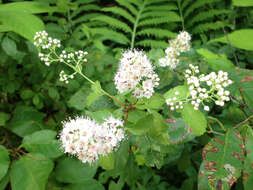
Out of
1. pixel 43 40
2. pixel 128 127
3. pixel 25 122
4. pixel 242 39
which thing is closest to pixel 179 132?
pixel 128 127

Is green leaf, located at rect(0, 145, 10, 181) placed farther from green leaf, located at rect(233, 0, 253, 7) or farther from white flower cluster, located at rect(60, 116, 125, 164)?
green leaf, located at rect(233, 0, 253, 7)

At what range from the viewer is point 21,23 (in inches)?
51.3

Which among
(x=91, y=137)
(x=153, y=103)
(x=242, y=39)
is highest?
(x=242, y=39)

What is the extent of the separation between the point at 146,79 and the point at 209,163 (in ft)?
1.63

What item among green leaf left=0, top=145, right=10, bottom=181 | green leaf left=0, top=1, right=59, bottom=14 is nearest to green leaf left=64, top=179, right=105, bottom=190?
green leaf left=0, top=145, right=10, bottom=181

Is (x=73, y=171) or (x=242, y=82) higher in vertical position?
(x=242, y=82)

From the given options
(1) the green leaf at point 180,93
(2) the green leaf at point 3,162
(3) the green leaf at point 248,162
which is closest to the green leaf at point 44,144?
(2) the green leaf at point 3,162

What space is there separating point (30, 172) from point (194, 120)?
3.10 feet

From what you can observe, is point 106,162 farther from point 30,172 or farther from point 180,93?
point 30,172

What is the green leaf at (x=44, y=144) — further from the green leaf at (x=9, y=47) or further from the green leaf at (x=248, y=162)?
the green leaf at (x=248, y=162)

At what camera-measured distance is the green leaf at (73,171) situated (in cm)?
138

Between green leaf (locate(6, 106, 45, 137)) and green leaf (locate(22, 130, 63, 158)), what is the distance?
0.27 m

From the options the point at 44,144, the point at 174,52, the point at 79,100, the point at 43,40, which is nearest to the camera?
the point at 43,40

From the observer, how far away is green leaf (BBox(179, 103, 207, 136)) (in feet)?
3.01
